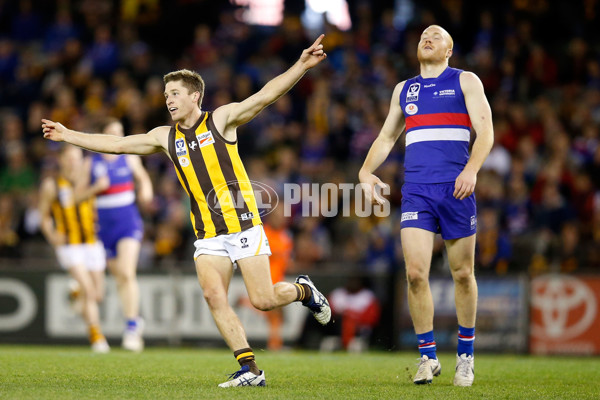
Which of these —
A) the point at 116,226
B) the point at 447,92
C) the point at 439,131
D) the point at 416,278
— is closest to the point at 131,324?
the point at 116,226

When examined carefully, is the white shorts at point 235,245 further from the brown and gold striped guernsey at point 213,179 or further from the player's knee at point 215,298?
the player's knee at point 215,298

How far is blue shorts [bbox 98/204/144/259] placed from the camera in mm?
10680

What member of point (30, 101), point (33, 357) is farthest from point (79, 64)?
point (33, 357)

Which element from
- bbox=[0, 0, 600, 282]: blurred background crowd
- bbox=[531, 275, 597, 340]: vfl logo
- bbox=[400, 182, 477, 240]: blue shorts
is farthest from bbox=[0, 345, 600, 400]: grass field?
bbox=[0, 0, 600, 282]: blurred background crowd

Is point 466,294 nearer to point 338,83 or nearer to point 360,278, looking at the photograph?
point 360,278

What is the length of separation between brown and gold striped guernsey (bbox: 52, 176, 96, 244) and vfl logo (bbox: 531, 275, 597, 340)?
593 centimetres

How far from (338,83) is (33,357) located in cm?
971

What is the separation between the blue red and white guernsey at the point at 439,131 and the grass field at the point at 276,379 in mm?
1574

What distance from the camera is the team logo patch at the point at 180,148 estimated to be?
6.68 m

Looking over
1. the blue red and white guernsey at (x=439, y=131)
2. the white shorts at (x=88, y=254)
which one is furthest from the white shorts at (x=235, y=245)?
the white shorts at (x=88, y=254)

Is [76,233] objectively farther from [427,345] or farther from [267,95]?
[427,345]

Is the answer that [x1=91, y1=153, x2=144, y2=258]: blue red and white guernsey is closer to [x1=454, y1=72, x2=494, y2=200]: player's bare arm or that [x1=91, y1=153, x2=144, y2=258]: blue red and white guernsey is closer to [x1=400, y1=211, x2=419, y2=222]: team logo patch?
[x1=400, y1=211, x2=419, y2=222]: team logo patch

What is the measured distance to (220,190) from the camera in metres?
6.66

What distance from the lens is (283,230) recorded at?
13320mm
